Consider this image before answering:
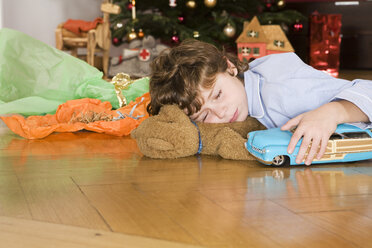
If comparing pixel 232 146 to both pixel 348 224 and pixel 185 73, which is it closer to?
pixel 185 73

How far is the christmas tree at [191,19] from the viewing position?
3.24 metres

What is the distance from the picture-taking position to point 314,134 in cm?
94

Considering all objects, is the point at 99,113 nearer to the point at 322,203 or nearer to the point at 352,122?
the point at 352,122

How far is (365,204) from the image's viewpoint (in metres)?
0.70

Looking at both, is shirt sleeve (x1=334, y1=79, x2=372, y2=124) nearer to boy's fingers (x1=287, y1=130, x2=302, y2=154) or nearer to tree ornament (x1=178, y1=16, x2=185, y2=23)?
boy's fingers (x1=287, y1=130, x2=302, y2=154)

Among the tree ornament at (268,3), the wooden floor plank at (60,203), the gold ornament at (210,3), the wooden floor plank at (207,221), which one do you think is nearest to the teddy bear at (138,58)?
the gold ornament at (210,3)

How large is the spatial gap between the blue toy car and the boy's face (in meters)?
0.13

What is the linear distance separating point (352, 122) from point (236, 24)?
2435 mm

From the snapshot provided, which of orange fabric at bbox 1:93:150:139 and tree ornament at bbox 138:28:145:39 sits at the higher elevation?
tree ornament at bbox 138:28:145:39

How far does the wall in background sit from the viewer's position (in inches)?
140

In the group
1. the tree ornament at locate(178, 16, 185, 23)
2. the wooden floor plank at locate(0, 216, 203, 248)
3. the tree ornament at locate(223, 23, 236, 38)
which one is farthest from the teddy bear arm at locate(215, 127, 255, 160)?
the tree ornament at locate(178, 16, 185, 23)

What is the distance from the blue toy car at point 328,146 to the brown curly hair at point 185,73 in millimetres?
175

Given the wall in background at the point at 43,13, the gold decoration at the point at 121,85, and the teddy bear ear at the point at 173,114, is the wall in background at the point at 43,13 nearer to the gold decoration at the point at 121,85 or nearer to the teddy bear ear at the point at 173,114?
the gold decoration at the point at 121,85

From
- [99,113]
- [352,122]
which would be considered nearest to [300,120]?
[352,122]
